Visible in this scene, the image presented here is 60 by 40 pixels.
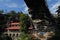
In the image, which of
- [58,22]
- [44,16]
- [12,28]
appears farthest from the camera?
[12,28]

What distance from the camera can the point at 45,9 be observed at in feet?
34.3

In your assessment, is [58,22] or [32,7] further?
[58,22]

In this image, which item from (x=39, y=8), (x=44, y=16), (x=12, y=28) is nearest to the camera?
(x=39, y=8)

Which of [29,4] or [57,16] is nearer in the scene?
[29,4]

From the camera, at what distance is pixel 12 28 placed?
42.0m

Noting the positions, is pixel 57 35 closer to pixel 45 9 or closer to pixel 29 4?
pixel 45 9

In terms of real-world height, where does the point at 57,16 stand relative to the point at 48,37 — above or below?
above

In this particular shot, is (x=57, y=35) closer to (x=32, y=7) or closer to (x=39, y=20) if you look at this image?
(x=39, y=20)

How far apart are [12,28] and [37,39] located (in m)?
31.2

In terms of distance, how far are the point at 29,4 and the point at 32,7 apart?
21 cm

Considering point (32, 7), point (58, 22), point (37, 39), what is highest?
point (32, 7)

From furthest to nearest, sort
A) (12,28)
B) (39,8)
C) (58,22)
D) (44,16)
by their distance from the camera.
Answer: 1. (12,28)
2. (58,22)
3. (44,16)
4. (39,8)

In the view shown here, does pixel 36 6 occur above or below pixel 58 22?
above

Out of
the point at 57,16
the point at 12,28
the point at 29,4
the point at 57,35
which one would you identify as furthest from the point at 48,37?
the point at 12,28
